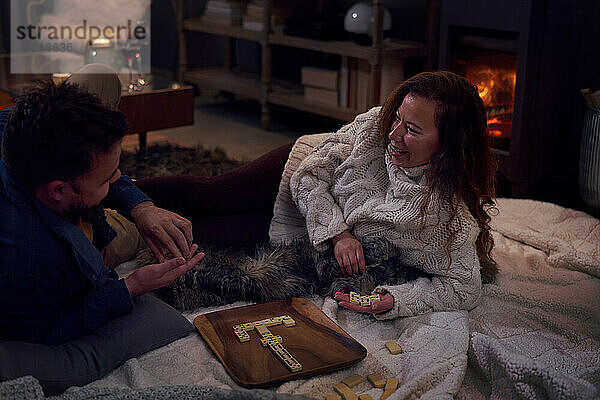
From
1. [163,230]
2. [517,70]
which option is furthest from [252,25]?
[163,230]

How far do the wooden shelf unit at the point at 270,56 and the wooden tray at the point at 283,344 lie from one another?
1.92 meters

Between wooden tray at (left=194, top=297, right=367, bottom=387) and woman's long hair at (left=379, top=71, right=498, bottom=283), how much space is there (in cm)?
33

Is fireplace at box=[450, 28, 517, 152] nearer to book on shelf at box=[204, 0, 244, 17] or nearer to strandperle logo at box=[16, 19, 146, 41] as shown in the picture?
book on shelf at box=[204, 0, 244, 17]

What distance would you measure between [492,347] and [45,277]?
0.81 m

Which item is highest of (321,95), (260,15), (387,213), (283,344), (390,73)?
(260,15)

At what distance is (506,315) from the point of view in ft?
5.31

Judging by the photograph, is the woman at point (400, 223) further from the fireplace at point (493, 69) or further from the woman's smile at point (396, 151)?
the fireplace at point (493, 69)

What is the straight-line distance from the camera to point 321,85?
3.69 m

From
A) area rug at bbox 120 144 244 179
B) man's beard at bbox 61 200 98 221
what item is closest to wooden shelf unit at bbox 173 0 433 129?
area rug at bbox 120 144 244 179

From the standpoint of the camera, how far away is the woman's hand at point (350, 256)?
1.63 metres

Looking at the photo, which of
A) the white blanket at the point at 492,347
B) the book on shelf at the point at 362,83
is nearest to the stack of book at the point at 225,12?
the book on shelf at the point at 362,83

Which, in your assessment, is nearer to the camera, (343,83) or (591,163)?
(591,163)

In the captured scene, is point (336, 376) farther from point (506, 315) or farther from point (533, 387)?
point (506, 315)

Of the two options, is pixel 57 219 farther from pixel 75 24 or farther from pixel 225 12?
pixel 75 24
